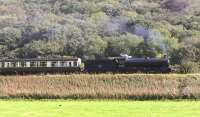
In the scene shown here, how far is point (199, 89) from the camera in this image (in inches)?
1351

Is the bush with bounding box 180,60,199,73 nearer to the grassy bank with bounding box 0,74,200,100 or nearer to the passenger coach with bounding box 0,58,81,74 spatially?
the grassy bank with bounding box 0,74,200,100

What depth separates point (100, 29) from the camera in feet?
268

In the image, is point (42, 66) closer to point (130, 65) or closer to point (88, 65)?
point (88, 65)

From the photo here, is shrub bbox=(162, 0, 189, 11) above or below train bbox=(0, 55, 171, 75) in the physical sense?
above

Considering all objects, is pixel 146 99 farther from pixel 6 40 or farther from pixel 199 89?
pixel 6 40

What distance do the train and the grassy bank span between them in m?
4.40

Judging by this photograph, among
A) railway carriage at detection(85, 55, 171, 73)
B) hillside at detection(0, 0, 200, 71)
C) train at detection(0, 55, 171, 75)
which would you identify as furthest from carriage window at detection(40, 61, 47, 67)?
hillside at detection(0, 0, 200, 71)

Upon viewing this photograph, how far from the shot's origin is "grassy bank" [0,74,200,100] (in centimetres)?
3475

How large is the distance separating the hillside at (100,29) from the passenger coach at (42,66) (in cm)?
1081

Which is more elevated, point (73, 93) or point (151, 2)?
point (151, 2)

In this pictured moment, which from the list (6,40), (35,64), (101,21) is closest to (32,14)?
(101,21)

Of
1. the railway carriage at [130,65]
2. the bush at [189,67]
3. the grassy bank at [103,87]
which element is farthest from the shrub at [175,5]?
the grassy bank at [103,87]

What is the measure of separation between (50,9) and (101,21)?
2245 cm

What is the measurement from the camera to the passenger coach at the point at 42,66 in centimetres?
4406
